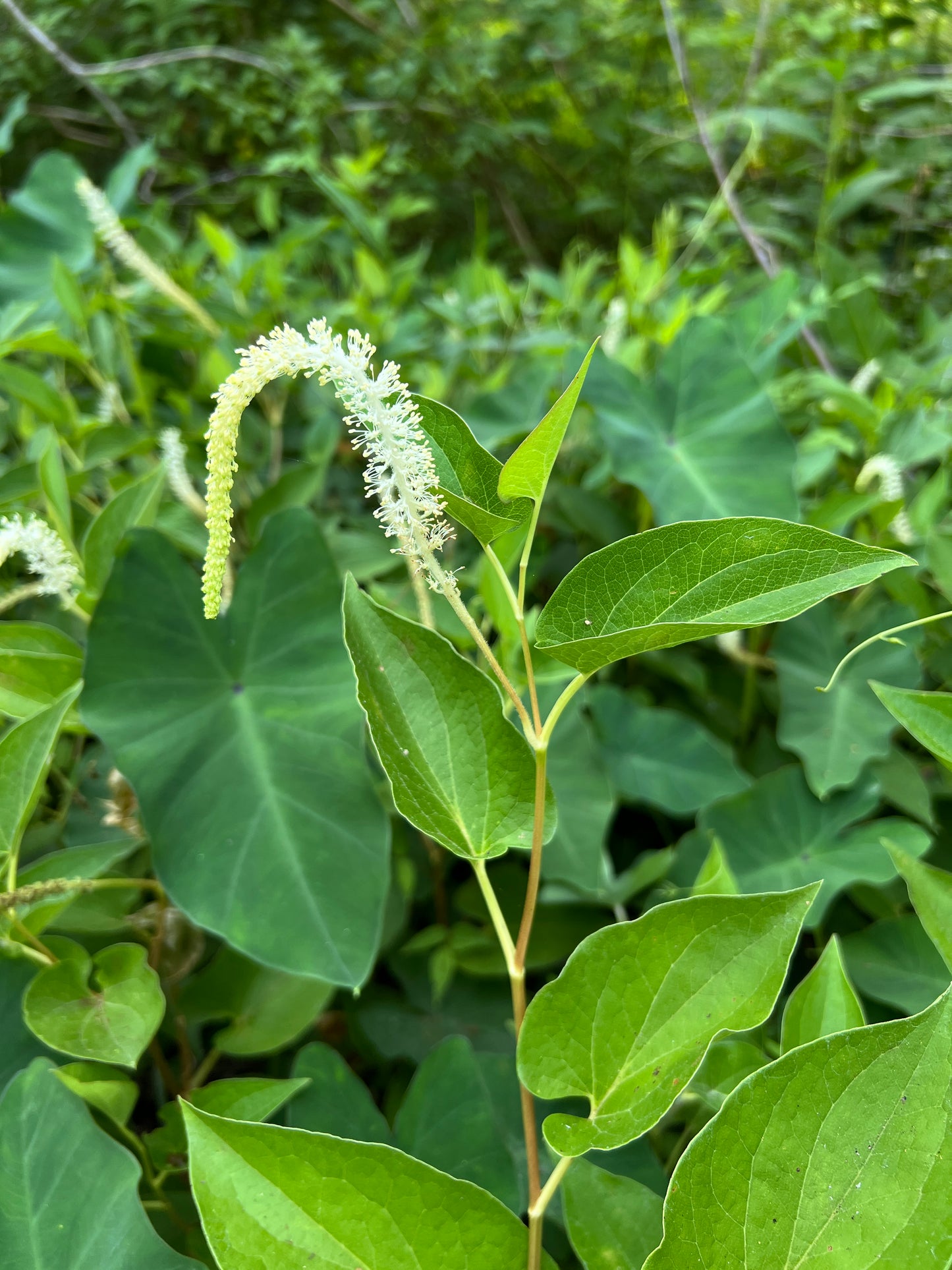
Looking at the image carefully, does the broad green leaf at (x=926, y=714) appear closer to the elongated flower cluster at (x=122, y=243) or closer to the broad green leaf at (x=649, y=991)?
the broad green leaf at (x=649, y=991)

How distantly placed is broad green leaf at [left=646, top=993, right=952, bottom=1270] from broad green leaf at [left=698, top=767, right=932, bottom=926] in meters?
0.50

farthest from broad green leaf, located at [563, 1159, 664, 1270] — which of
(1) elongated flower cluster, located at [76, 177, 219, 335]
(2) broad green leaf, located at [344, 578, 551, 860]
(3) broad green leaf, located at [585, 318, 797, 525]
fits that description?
(1) elongated flower cluster, located at [76, 177, 219, 335]

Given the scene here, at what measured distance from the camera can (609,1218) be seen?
1.38ft

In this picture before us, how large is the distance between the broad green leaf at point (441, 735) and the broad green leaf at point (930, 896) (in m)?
0.21

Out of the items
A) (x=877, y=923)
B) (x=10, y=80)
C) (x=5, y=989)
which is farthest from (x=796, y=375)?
(x=10, y=80)

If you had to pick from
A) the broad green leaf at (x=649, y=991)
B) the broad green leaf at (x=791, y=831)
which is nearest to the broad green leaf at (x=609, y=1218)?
the broad green leaf at (x=649, y=991)

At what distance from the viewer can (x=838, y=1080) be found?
0.34 metres

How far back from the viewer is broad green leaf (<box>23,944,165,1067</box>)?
0.51m

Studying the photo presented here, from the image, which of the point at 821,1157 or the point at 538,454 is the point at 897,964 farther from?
the point at 538,454

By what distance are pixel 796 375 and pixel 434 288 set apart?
0.83 meters

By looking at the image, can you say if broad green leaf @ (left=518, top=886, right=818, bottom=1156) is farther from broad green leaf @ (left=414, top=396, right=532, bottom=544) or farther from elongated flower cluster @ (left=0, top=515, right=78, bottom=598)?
elongated flower cluster @ (left=0, top=515, right=78, bottom=598)

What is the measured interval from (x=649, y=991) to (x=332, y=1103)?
300 mm

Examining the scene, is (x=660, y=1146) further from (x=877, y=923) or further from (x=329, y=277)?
(x=329, y=277)

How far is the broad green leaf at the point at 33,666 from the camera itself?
610mm
